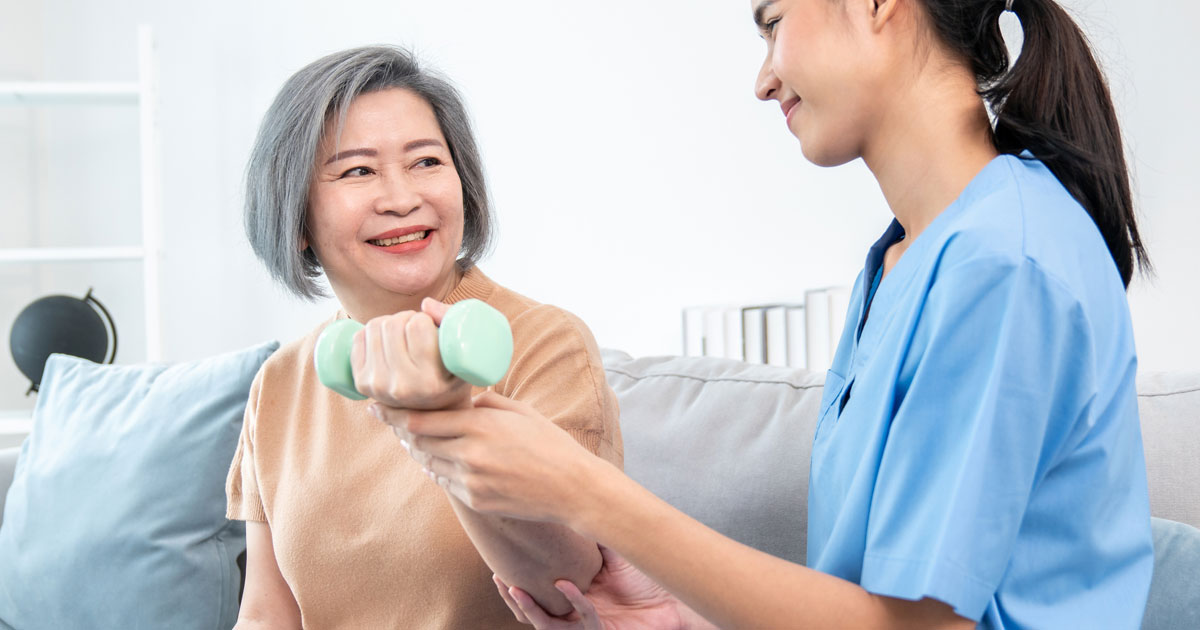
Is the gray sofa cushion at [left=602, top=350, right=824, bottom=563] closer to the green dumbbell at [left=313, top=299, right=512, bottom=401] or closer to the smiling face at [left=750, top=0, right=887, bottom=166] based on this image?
the smiling face at [left=750, top=0, right=887, bottom=166]

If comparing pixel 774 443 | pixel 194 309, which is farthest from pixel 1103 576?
pixel 194 309

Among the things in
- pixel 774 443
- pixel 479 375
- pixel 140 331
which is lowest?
pixel 140 331

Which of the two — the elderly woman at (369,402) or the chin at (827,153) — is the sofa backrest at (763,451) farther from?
the chin at (827,153)

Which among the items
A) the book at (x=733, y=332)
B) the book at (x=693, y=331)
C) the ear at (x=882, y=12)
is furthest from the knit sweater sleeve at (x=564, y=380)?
the book at (x=693, y=331)

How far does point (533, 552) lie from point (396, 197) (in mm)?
505

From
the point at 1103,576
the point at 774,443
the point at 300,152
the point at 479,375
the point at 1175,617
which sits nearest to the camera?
the point at 479,375

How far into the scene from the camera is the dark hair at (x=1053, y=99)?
0.83 meters

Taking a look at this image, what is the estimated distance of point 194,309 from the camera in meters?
3.17

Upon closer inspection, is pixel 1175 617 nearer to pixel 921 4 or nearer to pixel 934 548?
pixel 934 548

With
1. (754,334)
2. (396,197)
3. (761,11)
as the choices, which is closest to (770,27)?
(761,11)

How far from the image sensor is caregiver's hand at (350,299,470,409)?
0.67 m

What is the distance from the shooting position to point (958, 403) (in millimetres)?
705

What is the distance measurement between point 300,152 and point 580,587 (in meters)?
0.64

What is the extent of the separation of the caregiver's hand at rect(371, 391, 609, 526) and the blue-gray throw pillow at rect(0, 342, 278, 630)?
1.25 m
